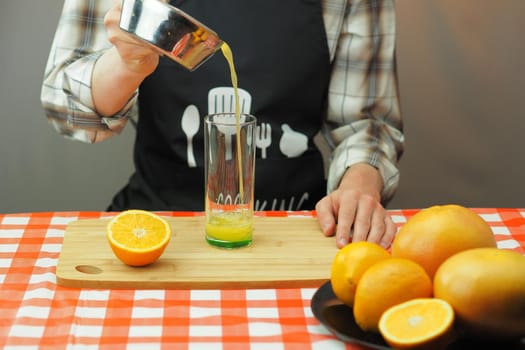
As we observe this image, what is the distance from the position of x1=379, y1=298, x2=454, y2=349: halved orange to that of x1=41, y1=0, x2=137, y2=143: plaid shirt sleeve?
775mm

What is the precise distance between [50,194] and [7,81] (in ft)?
Answer: 1.00

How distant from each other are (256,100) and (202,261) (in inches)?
20.1

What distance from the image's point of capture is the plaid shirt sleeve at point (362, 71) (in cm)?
161

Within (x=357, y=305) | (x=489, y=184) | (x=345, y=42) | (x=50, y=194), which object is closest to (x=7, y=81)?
(x=50, y=194)

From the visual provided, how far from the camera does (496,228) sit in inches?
50.4

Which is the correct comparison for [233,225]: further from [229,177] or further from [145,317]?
[145,317]

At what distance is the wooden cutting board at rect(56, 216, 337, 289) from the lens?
1037 mm

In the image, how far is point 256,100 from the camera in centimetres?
154

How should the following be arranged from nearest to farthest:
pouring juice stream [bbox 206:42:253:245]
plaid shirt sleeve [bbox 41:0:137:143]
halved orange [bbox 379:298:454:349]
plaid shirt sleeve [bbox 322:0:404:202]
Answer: halved orange [bbox 379:298:454:349]
pouring juice stream [bbox 206:42:253:245]
plaid shirt sleeve [bbox 41:0:137:143]
plaid shirt sleeve [bbox 322:0:404:202]

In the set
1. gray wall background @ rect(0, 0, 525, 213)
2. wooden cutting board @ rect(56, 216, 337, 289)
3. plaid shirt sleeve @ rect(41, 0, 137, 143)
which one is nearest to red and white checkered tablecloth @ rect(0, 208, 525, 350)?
wooden cutting board @ rect(56, 216, 337, 289)

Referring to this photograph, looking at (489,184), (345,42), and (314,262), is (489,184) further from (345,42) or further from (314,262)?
(314,262)

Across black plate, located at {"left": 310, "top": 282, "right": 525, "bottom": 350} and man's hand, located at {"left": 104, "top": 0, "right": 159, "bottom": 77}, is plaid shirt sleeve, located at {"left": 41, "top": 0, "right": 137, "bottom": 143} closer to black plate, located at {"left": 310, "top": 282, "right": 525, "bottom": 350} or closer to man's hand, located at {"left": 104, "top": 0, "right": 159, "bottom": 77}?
man's hand, located at {"left": 104, "top": 0, "right": 159, "bottom": 77}

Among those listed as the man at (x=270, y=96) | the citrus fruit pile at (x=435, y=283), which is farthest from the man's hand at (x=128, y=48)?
the citrus fruit pile at (x=435, y=283)

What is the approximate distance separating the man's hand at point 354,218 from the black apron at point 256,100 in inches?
11.6
